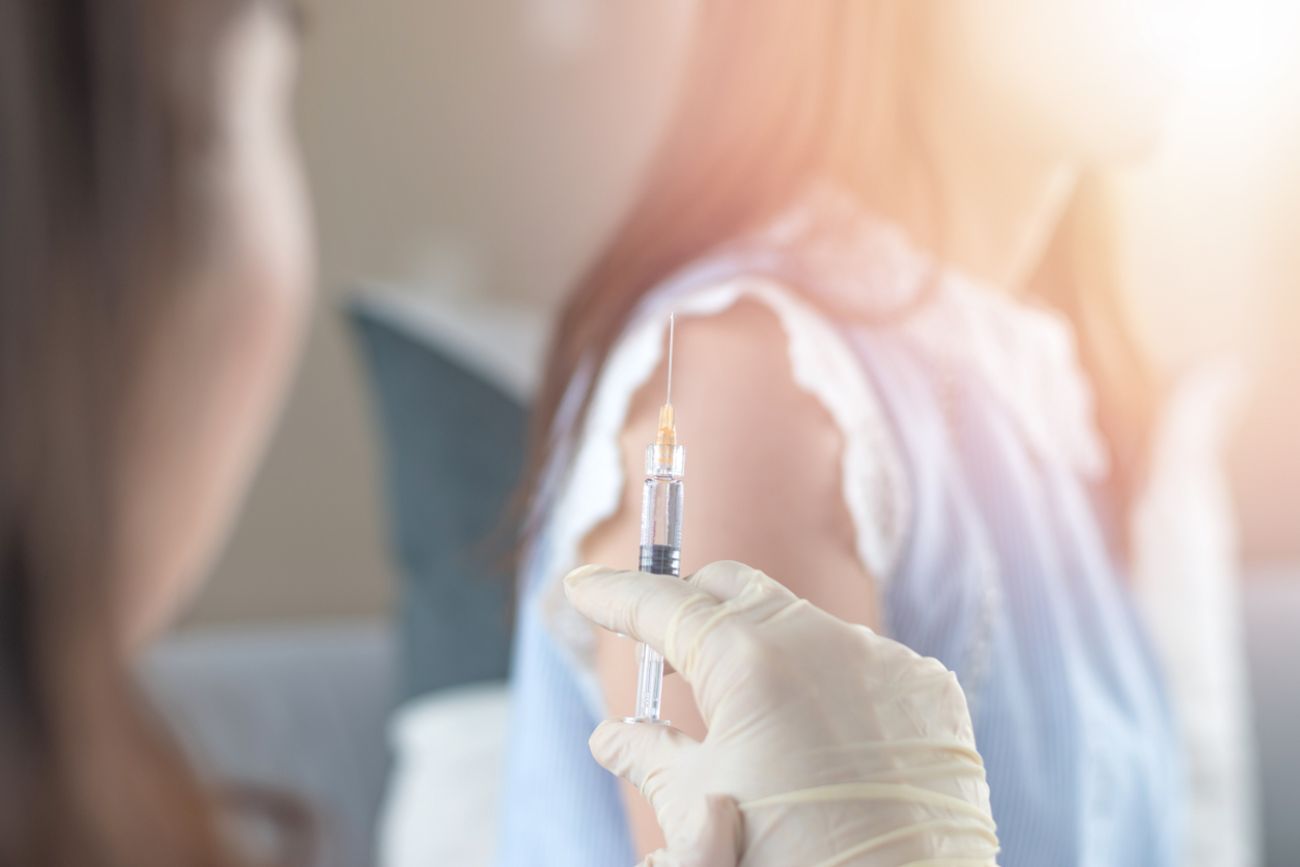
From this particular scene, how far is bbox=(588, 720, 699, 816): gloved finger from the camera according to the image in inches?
16.6

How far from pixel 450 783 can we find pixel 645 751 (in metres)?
0.60

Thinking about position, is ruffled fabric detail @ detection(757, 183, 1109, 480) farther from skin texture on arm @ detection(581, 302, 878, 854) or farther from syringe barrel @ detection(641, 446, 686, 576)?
syringe barrel @ detection(641, 446, 686, 576)

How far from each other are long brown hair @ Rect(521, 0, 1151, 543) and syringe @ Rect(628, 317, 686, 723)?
185 millimetres

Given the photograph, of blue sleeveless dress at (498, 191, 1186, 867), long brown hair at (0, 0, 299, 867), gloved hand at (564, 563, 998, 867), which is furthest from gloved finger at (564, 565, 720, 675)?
long brown hair at (0, 0, 299, 867)

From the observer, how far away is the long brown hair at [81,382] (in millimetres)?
1003

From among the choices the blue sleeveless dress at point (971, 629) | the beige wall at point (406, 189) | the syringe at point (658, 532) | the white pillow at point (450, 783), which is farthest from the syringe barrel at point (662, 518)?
the beige wall at point (406, 189)

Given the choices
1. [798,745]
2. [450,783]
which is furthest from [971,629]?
[450,783]

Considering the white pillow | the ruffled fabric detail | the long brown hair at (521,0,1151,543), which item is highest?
the long brown hair at (521,0,1151,543)

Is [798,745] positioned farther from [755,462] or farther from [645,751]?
[755,462]

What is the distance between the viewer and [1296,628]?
4.17 ft

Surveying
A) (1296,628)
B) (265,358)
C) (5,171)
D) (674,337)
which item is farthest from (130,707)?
(1296,628)

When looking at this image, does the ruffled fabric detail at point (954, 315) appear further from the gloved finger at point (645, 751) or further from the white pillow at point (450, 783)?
the white pillow at point (450, 783)

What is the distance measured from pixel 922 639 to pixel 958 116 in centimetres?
36

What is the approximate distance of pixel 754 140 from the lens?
715 millimetres
